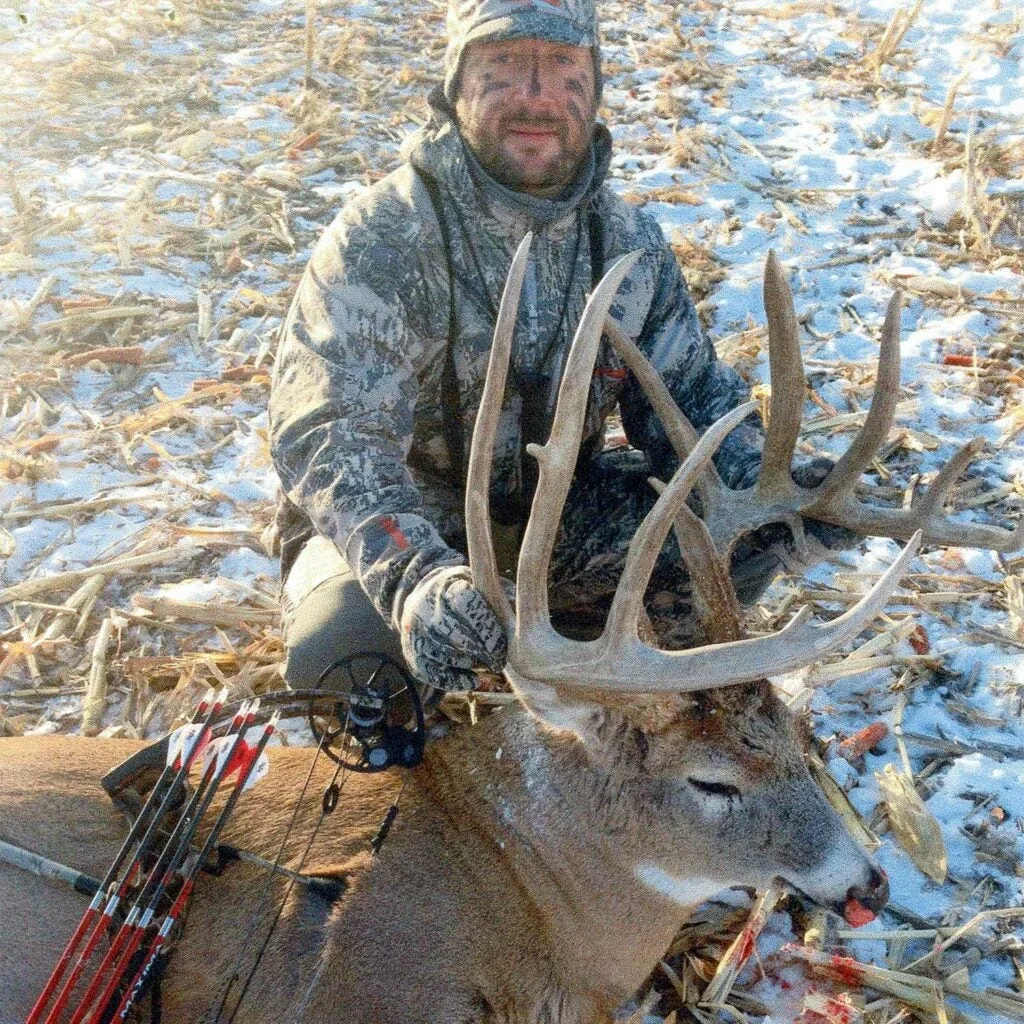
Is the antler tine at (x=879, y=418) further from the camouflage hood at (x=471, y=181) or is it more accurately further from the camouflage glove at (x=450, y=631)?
the camouflage hood at (x=471, y=181)

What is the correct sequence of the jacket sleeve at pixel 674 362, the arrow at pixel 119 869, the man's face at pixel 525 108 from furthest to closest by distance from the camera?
the jacket sleeve at pixel 674 362, the man's face at pixel 525 108, the arrow at pixel 119 869

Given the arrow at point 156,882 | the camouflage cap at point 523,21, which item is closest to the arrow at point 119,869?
the arrow at point 156,882

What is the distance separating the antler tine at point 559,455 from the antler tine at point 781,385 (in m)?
0.70

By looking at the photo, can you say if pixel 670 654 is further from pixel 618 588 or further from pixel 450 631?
pixel 450 631

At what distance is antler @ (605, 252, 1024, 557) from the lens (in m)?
2.92

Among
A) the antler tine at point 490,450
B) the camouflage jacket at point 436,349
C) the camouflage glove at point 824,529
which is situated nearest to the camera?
the antler tine at point 490,450

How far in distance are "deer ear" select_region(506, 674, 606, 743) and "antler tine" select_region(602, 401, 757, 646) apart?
0.27 m

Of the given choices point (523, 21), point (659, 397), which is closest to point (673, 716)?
point (659, 397)

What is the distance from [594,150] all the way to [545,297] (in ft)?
2.02

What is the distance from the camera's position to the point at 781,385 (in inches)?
121

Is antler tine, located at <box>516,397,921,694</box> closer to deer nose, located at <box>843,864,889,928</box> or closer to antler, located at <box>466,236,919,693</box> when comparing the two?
antler, located at <box>466,236,919,693</box>

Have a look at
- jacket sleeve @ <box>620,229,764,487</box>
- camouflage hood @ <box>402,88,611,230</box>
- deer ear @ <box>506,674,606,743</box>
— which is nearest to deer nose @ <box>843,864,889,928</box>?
deer ear @ <box>506,674,606,743</box>

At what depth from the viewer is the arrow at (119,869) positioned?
2.43m

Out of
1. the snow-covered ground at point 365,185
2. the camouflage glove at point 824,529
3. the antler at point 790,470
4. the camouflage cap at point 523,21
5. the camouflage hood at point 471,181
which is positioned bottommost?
the snow-covered ground at point 365,185
